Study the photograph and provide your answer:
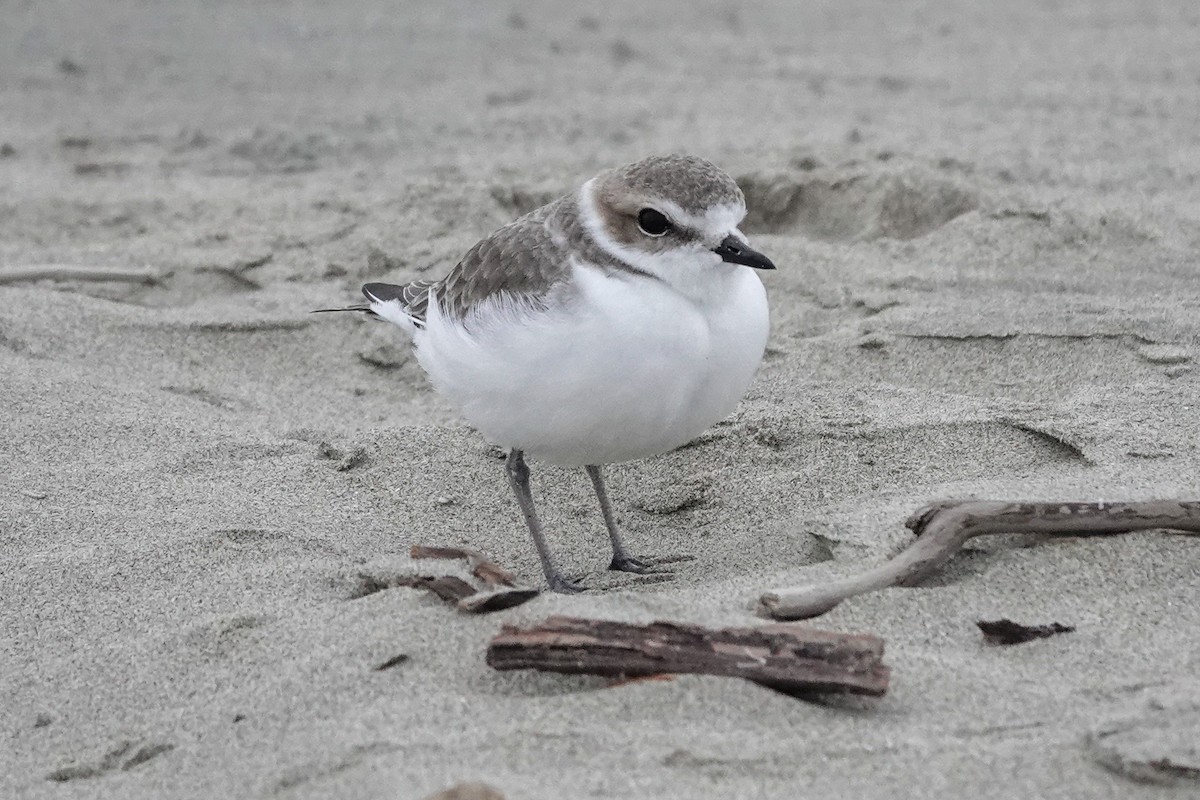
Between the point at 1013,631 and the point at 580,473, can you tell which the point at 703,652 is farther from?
the point at 580,473

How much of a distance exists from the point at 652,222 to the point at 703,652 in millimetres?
1412

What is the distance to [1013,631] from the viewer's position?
326cm

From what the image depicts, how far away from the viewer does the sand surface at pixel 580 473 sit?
2.94 metres

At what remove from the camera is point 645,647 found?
3.08 m

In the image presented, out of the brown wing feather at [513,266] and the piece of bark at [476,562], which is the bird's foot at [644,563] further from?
the brown wing feather at [513,266]

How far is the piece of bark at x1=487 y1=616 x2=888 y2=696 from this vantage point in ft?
9.80

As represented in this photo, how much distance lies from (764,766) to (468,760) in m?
0.60

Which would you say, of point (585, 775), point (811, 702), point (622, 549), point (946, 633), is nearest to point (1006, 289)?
point (622, 549)

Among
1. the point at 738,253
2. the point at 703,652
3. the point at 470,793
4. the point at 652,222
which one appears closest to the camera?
the point at 470,793

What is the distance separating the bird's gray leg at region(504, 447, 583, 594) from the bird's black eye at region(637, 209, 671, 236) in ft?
2.96

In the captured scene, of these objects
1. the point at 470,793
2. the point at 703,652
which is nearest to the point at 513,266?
the point at 703,652

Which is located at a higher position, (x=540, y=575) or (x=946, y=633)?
(x=946, y=633)

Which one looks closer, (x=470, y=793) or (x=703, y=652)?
(x=470, y=793)

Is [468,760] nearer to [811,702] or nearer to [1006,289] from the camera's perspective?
[811,702]
